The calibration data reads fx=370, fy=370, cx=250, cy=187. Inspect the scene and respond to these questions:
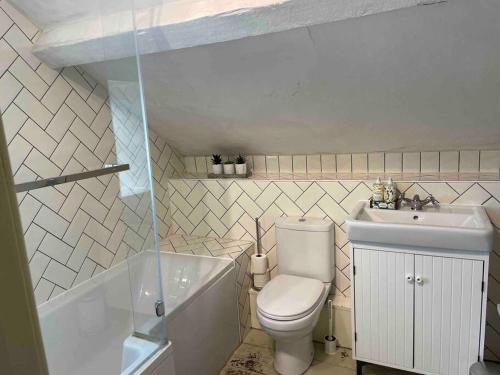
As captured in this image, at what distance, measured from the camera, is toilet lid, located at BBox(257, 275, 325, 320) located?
2021 mm

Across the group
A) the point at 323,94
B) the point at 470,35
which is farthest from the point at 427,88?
the point at 323,94

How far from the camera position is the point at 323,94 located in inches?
78.4

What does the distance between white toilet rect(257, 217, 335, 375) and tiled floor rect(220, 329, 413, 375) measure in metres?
0.07

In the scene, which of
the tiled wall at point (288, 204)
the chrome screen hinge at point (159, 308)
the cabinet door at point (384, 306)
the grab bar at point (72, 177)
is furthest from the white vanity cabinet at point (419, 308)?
the grab bar at point (72, 177)

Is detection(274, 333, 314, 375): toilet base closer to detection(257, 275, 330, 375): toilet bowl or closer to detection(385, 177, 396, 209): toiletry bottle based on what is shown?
detection(257, 275, 330, 375): toilet bowl

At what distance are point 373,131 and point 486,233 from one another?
0.85 metres

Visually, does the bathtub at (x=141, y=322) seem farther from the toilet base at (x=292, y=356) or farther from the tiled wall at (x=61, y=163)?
the toilet base at (x=292, y=356)

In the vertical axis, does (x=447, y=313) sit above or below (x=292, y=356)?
above

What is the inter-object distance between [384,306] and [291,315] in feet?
1.64

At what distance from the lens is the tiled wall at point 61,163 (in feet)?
6.06

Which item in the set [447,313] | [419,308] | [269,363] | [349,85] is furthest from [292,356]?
[349,85]

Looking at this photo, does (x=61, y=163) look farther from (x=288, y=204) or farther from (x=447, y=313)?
(x=447, y=313)

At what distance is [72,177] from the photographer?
6.61 feet

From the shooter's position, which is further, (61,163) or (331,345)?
(331,345)
